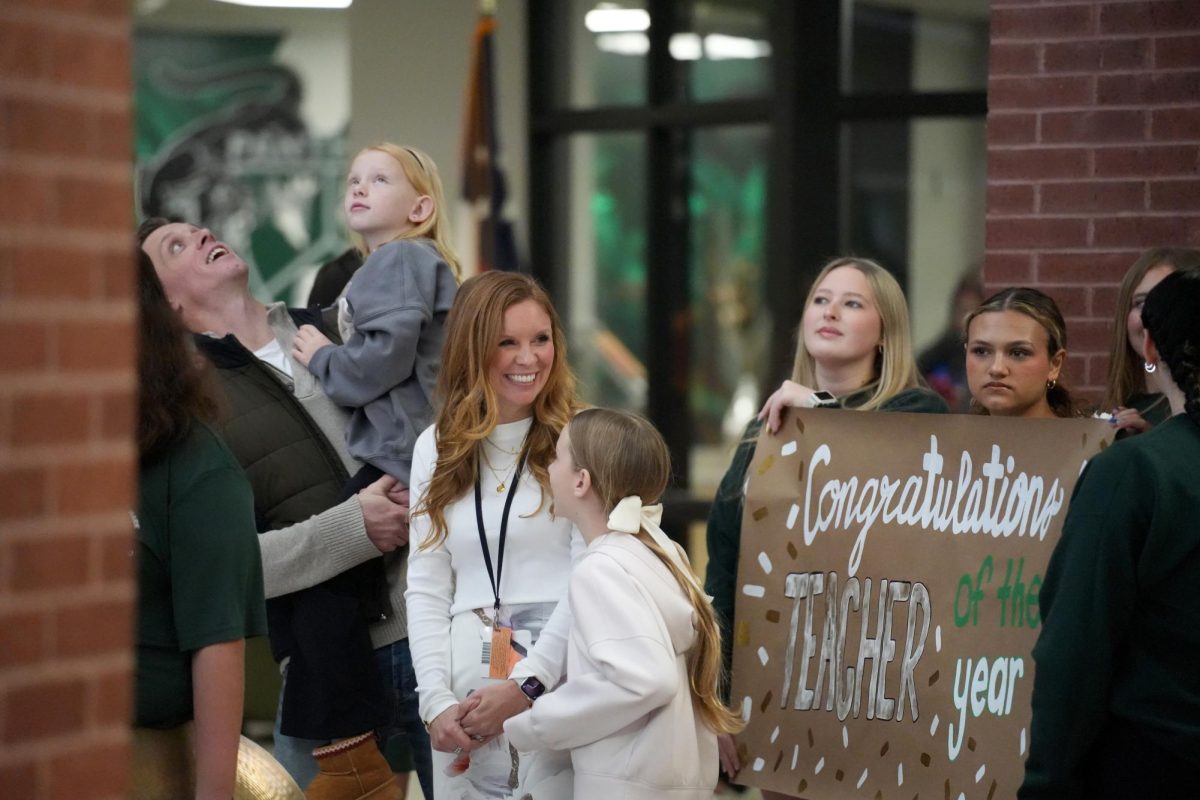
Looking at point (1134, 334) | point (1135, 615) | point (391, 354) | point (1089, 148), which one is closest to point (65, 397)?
point (1135, 615)

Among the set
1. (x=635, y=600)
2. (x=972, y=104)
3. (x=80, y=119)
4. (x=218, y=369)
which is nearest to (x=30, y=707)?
(x=80, y=119)

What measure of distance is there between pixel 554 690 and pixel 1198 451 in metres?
1.43

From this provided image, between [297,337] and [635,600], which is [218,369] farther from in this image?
[635,600]

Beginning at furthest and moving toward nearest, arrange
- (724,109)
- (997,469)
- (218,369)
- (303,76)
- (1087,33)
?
(303,76), (724,109), (1087,33), (218,369), (997,469)

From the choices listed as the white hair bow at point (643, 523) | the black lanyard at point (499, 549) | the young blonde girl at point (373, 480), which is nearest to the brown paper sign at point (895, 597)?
the white hair bow at point (643, 523)

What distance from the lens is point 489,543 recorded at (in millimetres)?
3584

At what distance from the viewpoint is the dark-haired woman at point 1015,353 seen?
3.77 m

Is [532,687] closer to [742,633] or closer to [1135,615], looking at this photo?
[742,633]

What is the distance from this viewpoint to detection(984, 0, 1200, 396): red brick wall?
486cm

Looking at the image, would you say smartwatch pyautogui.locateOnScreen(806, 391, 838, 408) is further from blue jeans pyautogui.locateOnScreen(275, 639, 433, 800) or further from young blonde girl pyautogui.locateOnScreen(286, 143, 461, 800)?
blue jeans pyautogui.locateOnScreen(275, 639, 433, 800)

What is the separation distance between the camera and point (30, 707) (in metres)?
1.84

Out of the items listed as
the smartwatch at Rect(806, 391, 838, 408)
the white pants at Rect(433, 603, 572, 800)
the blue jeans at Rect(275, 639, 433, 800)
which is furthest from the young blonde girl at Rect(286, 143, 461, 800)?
the smartwatch at Rect(806, 391, 838, 408)

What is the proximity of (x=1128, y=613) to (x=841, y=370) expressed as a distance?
4.68ft

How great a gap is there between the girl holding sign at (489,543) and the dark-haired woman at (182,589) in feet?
2.41
